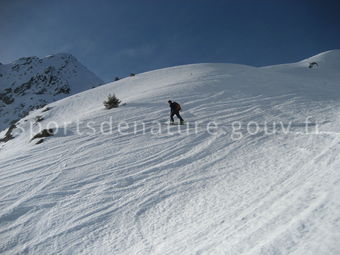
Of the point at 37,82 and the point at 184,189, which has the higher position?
the point at 37,82

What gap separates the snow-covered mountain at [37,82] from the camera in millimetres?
57456

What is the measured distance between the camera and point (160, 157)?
6.04 m

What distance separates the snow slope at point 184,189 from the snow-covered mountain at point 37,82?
52992mm

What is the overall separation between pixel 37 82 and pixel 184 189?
85104mm

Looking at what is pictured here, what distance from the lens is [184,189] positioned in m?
4.47

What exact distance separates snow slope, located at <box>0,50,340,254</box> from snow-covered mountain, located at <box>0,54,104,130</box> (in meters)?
53.0

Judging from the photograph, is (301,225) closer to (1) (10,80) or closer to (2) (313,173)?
(2) (313,173)

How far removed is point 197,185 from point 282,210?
182cm

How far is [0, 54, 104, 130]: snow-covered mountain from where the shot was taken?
5746cm

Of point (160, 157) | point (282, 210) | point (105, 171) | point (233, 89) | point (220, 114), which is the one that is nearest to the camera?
point (282, 210)

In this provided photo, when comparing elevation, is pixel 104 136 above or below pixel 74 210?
above

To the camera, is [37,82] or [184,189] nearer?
[184,189]

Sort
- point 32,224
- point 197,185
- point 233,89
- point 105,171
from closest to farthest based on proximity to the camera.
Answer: point 32,224
point 197,185
point 105,171
point 233,89

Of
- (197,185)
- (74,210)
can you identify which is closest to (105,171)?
(74,210)
